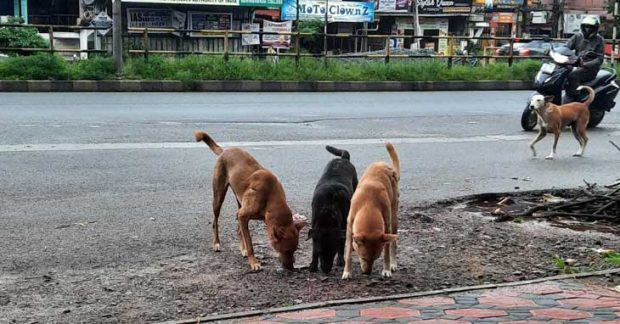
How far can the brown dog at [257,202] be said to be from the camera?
4.34 metres

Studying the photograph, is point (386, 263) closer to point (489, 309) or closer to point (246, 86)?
point (489, 309)

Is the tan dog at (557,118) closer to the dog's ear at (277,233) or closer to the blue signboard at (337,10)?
the dog's ear at (277,233)

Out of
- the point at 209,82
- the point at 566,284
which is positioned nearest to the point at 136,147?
the point at 566,284

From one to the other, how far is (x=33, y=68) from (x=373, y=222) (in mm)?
15182

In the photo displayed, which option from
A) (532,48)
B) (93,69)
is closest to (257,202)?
(93,69)

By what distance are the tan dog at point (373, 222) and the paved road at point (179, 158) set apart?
1.41 m

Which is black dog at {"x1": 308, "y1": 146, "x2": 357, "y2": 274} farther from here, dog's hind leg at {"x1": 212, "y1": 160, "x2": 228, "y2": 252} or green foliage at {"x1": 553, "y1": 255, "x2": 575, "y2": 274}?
green foliage at {"x1": 553, "y1": 255, "x2": 575, "y2": 274}

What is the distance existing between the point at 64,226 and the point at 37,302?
1.74m

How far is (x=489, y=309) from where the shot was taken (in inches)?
148

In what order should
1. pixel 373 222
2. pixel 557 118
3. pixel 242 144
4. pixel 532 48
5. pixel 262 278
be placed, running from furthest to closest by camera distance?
1. pixel 532 48
2. pixel 557 118
3. pixel 242 144
4. pixel 262 278
5. pixel 373 222

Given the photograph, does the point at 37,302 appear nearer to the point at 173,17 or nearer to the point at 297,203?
the point at 297,203

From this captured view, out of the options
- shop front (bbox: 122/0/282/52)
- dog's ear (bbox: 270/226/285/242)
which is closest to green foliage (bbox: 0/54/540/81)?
shop front (bbox: 122/0/282/52)

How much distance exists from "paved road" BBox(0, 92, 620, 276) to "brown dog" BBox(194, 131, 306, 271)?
646 mm

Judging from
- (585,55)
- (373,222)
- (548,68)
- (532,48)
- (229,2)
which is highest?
(229,2)
